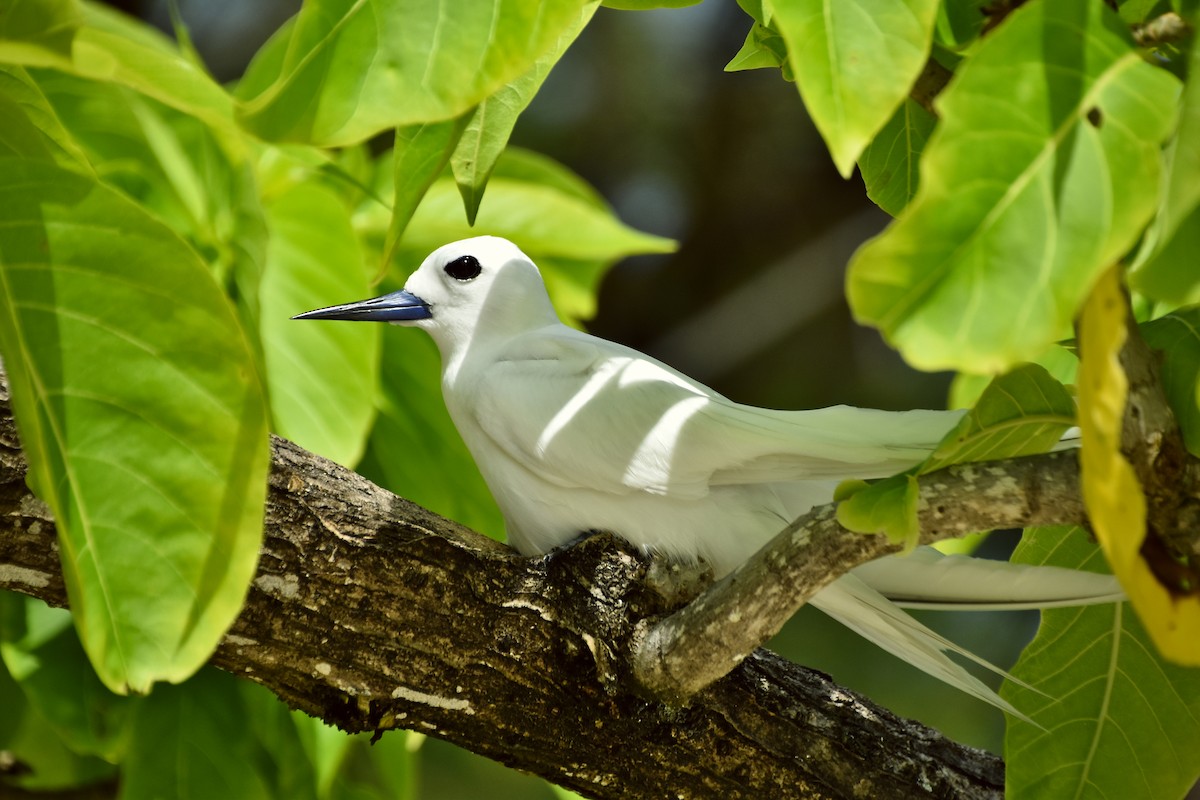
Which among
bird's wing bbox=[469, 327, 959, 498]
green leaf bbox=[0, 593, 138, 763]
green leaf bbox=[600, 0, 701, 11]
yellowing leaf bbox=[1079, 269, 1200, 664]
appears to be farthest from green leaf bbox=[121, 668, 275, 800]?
yellowing leaf bbox=[1079, 269, 1200, 664]

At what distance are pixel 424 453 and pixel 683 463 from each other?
509mm

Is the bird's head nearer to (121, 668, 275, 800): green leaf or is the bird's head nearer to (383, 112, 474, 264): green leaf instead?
(121, 668, 275, 800): green leaf

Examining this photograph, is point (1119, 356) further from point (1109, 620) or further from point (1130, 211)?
point (1109, 620)

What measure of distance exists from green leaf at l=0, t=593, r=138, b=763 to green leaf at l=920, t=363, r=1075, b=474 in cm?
94

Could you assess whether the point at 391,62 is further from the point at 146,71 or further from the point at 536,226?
the point at 536,226

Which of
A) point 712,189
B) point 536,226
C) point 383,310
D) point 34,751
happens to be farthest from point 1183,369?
point 712,189

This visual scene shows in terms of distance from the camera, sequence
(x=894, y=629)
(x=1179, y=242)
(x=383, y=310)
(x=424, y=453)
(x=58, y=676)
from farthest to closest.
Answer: (x=424, y=453) → (x=383, y=310) → (x=58, y=676) → (x=894, y=629) → (x=1179, y=242)

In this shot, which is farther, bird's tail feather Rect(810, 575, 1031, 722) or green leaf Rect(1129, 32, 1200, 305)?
bird's tail feather Rect(810, 575, 1031, 722)

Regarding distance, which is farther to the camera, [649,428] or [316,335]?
[316,335]

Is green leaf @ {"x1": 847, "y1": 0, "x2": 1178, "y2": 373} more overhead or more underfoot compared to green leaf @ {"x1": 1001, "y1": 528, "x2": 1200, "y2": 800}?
more overhead

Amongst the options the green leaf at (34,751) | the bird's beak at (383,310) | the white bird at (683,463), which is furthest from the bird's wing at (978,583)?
the green leaf at (34,751)

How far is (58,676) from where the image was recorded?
1199mm

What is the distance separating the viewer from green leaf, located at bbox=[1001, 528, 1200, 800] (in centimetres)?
81

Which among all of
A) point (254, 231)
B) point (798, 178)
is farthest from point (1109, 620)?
point (798, 178)
